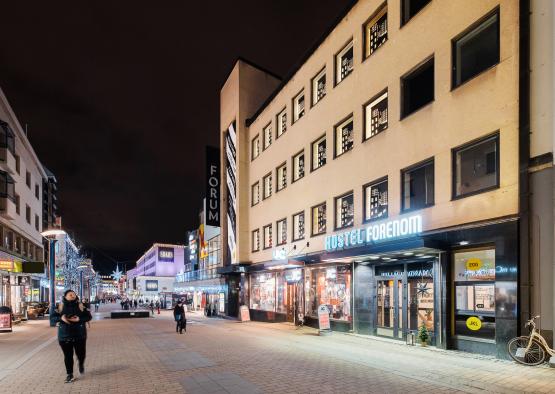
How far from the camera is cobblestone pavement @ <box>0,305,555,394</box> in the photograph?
9.03m

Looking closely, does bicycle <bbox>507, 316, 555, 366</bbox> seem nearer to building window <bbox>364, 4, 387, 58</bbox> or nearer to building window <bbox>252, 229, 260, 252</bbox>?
building window <bbox>364, 4, 387, 58</bbox>

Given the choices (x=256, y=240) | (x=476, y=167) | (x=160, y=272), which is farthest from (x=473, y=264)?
(x=160, y=272)

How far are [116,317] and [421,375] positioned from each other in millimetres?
31675

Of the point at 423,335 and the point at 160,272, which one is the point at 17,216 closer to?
the point at 423,335

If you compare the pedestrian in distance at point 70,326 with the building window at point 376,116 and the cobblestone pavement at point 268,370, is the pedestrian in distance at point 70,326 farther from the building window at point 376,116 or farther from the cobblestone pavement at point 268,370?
the building window at point 376,116

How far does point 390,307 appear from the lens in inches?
670

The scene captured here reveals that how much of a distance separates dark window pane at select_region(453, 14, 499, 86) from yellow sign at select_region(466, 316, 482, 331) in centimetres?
738

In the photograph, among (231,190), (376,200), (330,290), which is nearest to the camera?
(376,200)

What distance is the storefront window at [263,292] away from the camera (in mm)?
28797

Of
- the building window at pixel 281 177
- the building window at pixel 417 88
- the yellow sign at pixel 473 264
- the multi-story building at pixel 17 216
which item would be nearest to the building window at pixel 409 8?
the building window at pixel 417 88

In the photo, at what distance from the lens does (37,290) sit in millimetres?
49031

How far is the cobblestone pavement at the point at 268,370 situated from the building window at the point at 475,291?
864 mm

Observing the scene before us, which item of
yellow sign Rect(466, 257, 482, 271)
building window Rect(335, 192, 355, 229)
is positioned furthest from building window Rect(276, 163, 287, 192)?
yellow sign Rect(466, 257, 482, 271)

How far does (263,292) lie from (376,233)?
15309 mm
